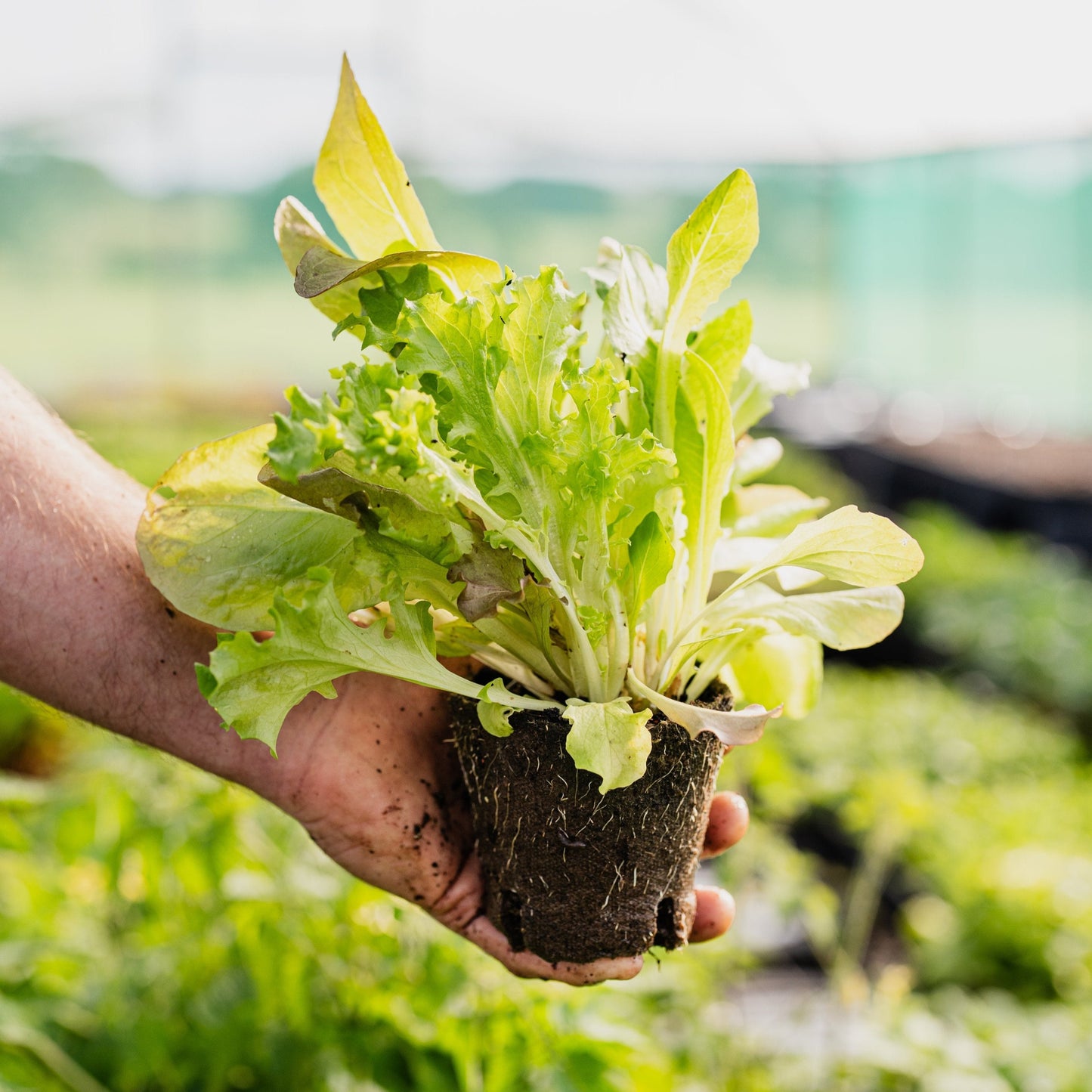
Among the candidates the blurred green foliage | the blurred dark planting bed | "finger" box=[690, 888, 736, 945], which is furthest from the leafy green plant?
the blurred dark planting bed

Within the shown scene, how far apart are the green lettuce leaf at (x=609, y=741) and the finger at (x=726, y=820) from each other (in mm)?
311

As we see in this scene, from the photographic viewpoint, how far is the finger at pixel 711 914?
1.04 m

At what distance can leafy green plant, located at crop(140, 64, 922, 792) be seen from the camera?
76 cm

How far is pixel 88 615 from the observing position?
0.95 meters

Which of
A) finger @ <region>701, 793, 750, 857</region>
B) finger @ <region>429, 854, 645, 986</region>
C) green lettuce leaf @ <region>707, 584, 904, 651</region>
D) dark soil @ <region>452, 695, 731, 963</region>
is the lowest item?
finger @ <region>429, 854, 645, 986</region>

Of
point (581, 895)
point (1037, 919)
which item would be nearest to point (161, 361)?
point (1037, 919)

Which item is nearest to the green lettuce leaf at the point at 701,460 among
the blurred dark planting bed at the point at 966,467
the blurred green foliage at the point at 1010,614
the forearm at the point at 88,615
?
the forearm at the point at 88,615

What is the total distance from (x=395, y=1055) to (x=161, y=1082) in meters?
0.36

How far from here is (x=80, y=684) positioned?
972 millimetres

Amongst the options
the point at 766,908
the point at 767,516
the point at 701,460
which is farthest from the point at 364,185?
the point at 766,908

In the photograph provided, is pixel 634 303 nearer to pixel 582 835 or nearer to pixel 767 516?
pixel 767 516

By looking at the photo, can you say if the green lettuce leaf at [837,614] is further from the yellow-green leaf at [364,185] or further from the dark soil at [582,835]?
the yellow-green leaf at [364,185]

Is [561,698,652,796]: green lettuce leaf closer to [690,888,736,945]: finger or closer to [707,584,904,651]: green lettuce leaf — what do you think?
[707,584,904,651]: green lettuce leaf

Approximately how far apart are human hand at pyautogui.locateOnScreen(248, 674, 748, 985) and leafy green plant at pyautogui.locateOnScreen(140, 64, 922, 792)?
5.4 inches
